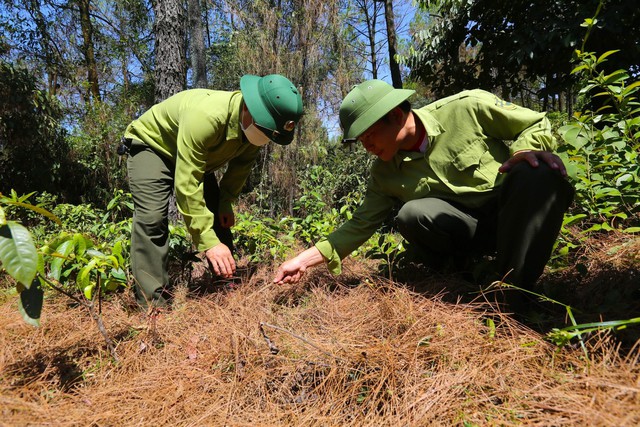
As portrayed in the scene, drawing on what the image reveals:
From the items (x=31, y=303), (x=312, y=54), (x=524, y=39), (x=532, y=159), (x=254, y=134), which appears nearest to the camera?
(x=31, y=303)

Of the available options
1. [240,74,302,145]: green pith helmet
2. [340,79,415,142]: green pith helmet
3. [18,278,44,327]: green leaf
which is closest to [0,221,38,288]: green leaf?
[18,278,44,327]: green leaf

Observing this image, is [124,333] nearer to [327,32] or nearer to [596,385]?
[596,385]

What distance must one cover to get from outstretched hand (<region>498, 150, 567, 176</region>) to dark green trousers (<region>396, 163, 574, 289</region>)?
0.02m

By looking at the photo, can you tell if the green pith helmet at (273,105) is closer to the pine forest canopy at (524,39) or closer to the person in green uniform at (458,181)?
the person in green uniform at (458,181)

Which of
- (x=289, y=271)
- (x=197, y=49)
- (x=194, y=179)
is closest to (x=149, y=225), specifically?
(x=194, y=179)

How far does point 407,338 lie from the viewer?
143 cm

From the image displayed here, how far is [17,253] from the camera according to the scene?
3.51 ft

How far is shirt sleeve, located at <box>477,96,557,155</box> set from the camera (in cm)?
167

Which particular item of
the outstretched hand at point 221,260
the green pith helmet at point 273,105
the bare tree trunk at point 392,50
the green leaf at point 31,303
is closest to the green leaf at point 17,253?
the green leaf at point 31,303

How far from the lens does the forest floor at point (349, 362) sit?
1.12m

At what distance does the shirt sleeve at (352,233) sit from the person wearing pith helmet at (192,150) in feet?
1.54

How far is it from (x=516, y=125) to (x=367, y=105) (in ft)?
2.18

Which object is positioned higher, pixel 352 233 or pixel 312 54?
pixel 312 54

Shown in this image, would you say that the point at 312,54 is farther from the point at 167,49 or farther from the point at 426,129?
the point at 426,129
